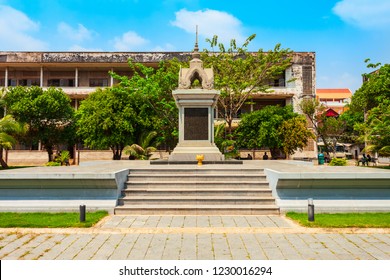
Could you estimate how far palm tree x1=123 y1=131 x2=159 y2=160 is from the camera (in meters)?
22.8

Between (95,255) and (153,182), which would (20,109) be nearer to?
(153,182)

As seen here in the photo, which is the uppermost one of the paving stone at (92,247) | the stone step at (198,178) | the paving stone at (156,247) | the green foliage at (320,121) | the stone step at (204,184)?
the green foliage at (320,121)

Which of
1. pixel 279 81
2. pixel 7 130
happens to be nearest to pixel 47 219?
pixel 7 130

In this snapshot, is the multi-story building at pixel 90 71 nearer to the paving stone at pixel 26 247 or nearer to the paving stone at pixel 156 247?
the paving stone at pixel 156 247

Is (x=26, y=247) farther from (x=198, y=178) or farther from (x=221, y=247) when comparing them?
(x=198, y=178)

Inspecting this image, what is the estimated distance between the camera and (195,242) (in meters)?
6.22

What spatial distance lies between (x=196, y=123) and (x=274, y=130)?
18.6 metres

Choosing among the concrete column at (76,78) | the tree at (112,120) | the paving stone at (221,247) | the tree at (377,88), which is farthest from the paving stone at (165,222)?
the concrete column at (76,78)

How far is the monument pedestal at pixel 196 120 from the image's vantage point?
46.8 ft

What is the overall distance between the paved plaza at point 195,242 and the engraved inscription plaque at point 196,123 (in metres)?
6.86

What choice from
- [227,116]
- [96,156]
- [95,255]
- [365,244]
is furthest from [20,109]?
[365,244]

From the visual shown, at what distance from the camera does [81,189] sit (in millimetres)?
8906

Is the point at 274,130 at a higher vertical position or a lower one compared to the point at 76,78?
lower

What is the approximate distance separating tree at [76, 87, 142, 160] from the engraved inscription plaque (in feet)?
45.4
